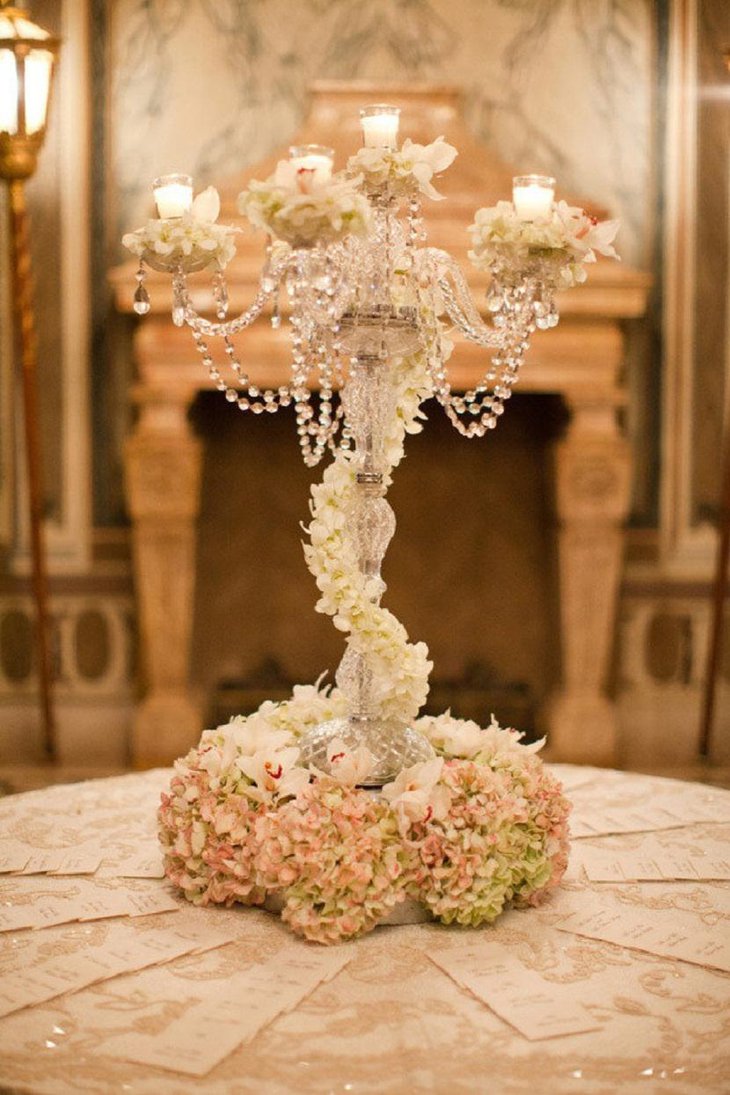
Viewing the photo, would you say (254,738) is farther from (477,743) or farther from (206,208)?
(206,208)

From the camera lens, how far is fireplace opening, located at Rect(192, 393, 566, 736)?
5055 mm

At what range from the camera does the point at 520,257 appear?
204cm

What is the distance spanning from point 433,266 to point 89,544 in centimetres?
309

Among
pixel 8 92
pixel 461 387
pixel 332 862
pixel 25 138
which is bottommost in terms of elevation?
pixel 332 862

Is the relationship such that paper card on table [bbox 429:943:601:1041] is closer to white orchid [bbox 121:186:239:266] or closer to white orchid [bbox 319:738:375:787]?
white orchid [bbox 319:738:375:787]

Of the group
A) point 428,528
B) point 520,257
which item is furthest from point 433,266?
point 428,528

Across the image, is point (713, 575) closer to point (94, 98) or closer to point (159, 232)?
point (94, 98)

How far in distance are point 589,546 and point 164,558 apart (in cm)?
143

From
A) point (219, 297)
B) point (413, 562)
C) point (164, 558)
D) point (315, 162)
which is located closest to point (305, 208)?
point (315, 162)

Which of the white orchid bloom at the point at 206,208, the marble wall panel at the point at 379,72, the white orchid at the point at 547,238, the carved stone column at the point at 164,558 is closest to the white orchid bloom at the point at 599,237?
the white orchid at the point at 547,238

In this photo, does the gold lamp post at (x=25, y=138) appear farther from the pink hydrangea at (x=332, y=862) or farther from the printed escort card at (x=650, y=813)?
the pink hydrangea at (x=332, y=862)

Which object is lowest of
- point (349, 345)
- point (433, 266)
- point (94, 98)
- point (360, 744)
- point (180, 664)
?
point (180, 664)

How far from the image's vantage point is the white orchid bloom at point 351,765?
6.17 feet

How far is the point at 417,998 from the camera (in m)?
1.58
